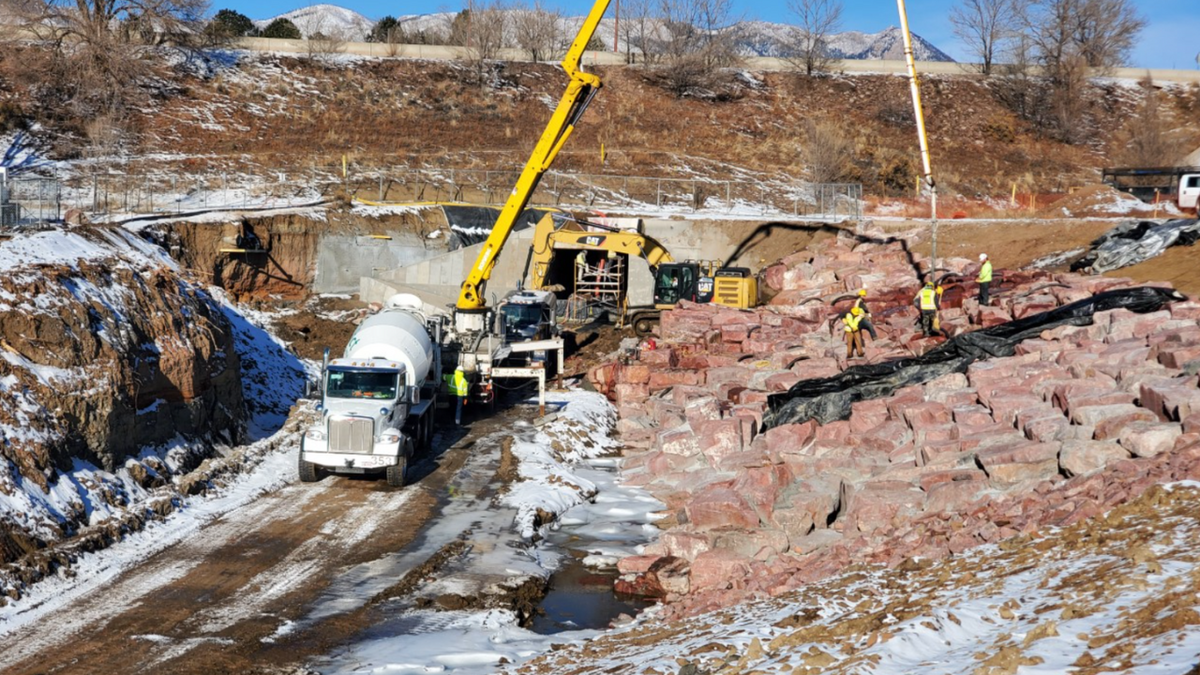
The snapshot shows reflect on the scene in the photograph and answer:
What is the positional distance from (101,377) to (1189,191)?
38866 mm

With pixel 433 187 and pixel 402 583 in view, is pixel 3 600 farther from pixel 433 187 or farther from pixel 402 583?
pixel 433 187

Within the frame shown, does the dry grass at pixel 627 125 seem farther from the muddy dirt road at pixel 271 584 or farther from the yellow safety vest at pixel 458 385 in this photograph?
the muddy dirt road at pixel 271 584

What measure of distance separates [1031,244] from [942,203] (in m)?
17.4

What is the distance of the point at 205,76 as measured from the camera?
66.2m

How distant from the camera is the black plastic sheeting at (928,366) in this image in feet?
74.1

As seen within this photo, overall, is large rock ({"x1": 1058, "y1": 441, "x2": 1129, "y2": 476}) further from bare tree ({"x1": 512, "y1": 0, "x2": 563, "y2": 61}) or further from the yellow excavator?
bare tree ({"x1": 512, "y1": 0, "x2": 563, "y2": 61})

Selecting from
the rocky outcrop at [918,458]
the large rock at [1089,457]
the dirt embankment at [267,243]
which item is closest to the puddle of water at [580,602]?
the rocky outcrop at [918,458]

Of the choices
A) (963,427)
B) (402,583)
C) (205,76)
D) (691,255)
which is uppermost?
(205,76)

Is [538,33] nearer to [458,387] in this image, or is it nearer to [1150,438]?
[458,387]

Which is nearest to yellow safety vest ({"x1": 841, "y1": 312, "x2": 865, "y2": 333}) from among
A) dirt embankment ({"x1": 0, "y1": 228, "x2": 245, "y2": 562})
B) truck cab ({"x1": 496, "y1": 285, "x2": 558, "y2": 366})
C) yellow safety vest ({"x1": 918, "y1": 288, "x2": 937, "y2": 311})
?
yellow safety vest ({"x1": 918, "y1": 288, "x2": 937, "y2": 311})

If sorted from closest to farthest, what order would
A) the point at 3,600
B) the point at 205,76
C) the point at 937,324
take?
the point at 3,600
the point at 937,324
the point at 205,76

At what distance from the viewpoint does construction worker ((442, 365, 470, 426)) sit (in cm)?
2761

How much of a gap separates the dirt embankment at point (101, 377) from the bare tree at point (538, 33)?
5518 cm

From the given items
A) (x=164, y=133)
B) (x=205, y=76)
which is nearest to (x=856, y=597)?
(x=164, y=133)
